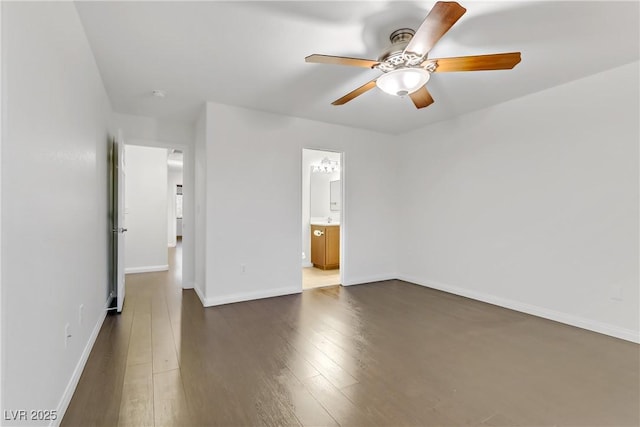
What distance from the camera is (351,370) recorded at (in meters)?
2.14

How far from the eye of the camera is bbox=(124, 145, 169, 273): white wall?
5.52 metres

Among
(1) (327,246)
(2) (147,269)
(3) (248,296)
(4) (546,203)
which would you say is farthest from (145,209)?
(4) (546,203)

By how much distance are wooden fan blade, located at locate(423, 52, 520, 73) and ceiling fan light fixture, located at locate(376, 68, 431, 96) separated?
10cm

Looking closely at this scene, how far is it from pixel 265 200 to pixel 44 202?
2.57 metres

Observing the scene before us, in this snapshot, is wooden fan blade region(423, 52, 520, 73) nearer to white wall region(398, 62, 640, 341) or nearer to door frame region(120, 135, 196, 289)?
white wall region(398, 62, 640, 341)

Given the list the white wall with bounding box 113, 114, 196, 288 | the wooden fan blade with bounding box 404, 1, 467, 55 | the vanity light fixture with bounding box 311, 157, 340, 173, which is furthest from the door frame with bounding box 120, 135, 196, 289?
the wooden fan blade with bounding box 404, 1, 467, 55

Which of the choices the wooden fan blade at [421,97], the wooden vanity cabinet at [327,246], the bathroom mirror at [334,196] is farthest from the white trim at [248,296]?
the wooden fan blade at [421,97]

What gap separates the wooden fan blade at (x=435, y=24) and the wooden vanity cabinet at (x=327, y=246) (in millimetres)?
3949

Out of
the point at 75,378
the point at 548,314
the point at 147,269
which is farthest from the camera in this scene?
the point at 147,269

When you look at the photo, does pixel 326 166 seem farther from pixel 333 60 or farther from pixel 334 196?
pixel 333 60

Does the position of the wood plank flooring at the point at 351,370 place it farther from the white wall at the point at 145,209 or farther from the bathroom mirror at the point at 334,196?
the bathroom mirror at the point at 334,196

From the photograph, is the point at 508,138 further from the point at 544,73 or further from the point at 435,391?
the point at 435,391

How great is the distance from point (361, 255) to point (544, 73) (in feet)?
10.3

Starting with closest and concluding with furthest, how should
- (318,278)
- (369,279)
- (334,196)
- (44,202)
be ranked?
(44,202)
(369,279)
(318,278)
(334,196)
